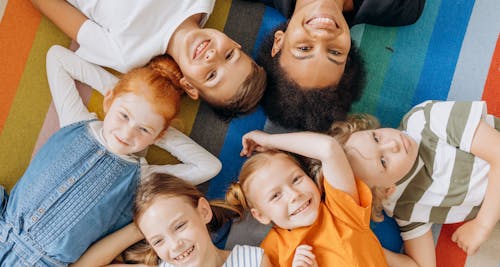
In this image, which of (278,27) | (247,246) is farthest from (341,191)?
(278,27)

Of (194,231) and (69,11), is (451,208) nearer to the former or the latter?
(194,231)

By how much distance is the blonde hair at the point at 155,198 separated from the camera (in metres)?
1.40

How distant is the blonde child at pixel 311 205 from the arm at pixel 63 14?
67 centimetres

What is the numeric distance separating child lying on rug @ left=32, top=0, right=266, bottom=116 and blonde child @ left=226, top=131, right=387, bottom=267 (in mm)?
212

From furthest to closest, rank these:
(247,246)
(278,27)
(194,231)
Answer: (278,27), (247,246), (194,231)

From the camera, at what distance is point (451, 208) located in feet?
5.12

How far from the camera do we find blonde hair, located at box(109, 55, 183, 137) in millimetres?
1405

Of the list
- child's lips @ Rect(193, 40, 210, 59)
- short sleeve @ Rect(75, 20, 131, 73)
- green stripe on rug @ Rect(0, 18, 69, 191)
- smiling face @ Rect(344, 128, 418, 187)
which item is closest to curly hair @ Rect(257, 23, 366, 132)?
smiling face @ Rect(344, 128, 418, 187)

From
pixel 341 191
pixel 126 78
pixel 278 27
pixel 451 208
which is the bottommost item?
pixel 451 208

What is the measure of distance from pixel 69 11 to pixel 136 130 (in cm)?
45

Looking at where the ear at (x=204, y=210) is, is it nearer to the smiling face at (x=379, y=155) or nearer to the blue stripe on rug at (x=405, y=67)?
the smiling face at (x=379, y=155)

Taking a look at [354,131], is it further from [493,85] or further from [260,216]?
[493,85]

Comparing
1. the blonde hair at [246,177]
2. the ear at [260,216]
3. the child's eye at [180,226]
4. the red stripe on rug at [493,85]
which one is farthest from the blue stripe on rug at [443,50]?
the child's eye at [180,226]

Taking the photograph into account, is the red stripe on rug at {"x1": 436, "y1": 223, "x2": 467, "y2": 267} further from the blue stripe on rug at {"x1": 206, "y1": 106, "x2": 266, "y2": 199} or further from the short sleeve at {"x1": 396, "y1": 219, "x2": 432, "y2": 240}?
the blue stripe on rug at {"x1": 206, "y1": 106, "x2": 266, "y2": 199}
